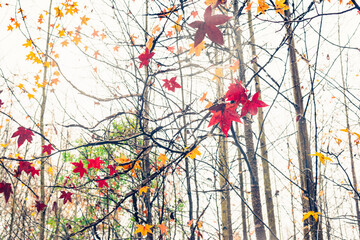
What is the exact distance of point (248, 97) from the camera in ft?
3.47

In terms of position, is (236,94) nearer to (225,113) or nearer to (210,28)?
(225,113)

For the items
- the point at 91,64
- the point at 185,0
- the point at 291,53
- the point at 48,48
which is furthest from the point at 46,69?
the point at 291,53

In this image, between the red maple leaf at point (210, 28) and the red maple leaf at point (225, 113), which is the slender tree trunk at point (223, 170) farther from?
the red maple leaf at point (210, 28)

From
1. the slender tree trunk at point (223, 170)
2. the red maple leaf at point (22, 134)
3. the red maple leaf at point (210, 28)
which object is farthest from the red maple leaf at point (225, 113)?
the red maple leaf at point (22, 134)

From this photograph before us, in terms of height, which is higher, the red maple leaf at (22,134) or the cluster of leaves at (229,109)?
the red maple leaf at (22,134)

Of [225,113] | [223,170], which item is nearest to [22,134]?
[225,113]

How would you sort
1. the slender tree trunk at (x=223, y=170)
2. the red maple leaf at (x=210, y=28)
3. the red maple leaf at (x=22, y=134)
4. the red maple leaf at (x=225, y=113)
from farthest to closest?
the slender tree trunk at (x=223, y=170) → the red maple leaf at (x=22, y=134) → the red maple leaf at (x=225, y=113) → the red maple leaf at (x=210, y=28)

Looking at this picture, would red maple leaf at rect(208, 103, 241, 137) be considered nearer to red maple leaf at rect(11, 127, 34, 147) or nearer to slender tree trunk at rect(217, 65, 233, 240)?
slender tree trunk at rect(217, 65, 233, 240)

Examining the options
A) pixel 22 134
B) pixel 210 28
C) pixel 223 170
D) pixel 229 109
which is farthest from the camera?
pixel 223 170

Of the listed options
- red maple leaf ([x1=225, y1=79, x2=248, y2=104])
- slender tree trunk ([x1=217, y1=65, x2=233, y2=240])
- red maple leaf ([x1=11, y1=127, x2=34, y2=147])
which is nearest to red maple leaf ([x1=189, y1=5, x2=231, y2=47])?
red maple leaf ([x1=225, y1=79, x2=248, y2=104])

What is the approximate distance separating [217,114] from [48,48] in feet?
11.7

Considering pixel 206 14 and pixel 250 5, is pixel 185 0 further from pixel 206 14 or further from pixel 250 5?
pixel 250 5

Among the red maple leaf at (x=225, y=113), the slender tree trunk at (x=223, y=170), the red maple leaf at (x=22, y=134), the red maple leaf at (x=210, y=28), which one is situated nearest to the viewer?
the red maple leaf at (x=210, y=28)

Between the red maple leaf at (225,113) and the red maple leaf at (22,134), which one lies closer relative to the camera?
the red maple leaf at (225,113)
